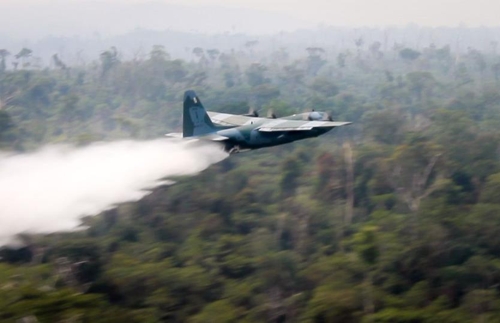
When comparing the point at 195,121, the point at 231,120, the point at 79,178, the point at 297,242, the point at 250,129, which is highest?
the point at 195,121

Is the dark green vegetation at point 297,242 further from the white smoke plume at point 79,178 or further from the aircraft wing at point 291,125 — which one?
the aircraft wing at point 291,125

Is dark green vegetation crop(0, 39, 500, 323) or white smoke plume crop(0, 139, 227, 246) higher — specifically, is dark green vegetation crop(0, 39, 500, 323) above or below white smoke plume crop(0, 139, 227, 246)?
below

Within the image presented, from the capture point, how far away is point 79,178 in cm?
2792

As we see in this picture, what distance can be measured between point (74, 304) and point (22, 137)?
3510 cm

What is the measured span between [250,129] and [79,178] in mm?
7066

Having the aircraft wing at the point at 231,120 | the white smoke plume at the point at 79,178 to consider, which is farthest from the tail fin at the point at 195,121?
the aircraft wing at the point at 231,120

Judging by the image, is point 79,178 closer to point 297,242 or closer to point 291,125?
point 291,125

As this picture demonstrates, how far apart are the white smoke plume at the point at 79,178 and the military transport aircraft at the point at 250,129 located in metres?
0.66

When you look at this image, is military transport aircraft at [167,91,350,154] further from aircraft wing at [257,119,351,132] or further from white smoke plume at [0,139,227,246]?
white smoke plume at [0,139,227,246]

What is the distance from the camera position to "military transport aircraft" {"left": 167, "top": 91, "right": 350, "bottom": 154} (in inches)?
1150

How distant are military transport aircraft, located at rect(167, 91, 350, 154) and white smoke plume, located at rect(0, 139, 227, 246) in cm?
66

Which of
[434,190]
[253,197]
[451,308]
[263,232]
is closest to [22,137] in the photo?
[253,197]

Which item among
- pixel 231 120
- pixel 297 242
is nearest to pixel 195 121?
pixel 231 120

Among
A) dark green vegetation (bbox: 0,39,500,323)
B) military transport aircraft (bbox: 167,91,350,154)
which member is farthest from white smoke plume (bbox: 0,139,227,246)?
dark green vegetation (bbox: 0,39,500,323)
